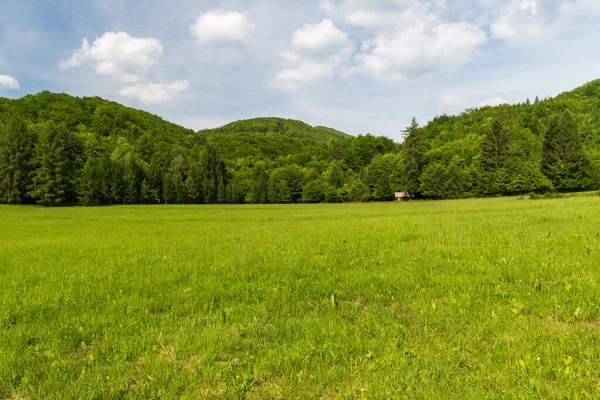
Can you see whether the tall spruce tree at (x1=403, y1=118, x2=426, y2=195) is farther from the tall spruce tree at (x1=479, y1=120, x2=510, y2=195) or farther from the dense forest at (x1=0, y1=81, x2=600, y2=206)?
the tall spruce tree at (x1=479, y1=120, x2=510, y2=195)

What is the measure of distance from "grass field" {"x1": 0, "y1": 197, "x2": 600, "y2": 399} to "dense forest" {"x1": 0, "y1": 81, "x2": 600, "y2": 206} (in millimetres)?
84539

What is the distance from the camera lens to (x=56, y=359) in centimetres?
462

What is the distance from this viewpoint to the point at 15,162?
247 ft

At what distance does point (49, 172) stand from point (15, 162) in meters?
7.63

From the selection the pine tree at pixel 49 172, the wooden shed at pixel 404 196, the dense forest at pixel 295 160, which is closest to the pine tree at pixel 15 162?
the dense forest at pixel 295 160

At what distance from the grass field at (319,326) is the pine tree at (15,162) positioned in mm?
85161

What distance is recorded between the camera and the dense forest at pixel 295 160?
7906 centimetres

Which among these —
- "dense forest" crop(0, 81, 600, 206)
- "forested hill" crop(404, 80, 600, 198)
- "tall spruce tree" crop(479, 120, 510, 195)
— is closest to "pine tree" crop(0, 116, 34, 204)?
"dense forest" crop(0, 81, 600, 206)

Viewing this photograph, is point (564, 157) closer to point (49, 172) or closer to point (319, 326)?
point (319, 326)

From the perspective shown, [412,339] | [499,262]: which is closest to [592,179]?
[499,262]

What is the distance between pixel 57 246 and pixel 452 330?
1744cm

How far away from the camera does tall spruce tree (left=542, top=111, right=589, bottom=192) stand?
7931cm

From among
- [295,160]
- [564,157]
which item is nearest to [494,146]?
[564,157]

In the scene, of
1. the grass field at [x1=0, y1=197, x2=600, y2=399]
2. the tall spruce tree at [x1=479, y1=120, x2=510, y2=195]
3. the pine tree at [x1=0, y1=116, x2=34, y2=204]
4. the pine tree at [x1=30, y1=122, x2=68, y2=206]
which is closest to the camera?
the grass field at [x1=0, y1=197, x2=600, y2=399]
